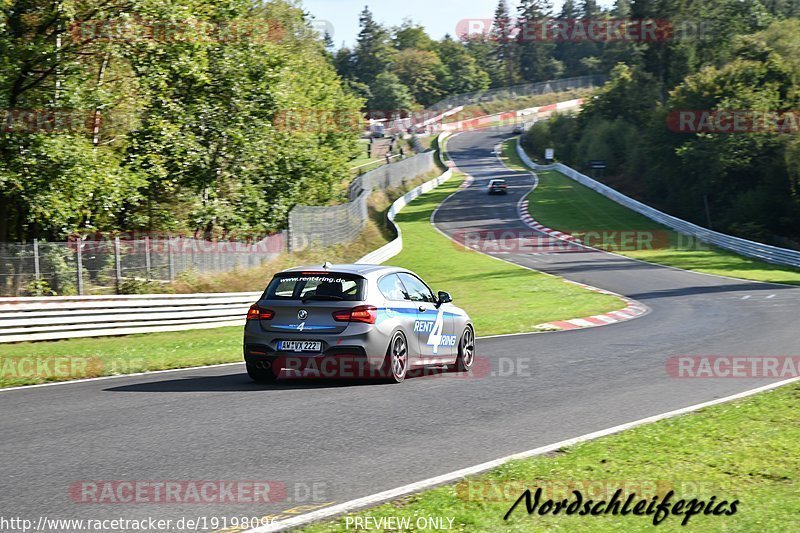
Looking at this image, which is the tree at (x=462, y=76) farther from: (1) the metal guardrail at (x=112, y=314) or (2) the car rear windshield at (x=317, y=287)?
(2) the car rear windshield at (x=317, y=287)

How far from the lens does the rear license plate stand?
430 inches

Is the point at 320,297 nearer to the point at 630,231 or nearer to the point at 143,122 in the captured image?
the point at 143,122

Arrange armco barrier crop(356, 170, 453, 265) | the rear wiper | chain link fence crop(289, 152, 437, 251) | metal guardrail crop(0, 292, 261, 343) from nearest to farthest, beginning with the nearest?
1. the rear wiper
2. metal guardrail crop(0, 292, 261, 343)
3. chain link fence crop(289, 152, 437, 251)
4. armco barrier crop(356, 170, 453, 265)

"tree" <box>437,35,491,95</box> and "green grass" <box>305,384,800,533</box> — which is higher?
"tree" <box>437,35,491,95</box>

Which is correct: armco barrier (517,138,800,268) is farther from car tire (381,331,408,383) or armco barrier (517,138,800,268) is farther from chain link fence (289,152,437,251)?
car tire (381,331,408,383)

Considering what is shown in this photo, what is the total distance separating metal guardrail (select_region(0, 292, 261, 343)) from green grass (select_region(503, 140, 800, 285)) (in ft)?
74.0

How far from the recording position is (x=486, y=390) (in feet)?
36.2

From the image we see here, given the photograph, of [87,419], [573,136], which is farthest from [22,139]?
[573,136]

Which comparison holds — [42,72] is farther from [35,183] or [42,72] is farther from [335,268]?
[335,268]

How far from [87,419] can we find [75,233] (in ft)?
52.9

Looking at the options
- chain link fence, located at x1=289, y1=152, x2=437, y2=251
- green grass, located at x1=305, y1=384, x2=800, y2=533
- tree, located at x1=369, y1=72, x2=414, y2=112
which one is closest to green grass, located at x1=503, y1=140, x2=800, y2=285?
chain link fence, located at x1=289, y1=152, x2=437, y2=251

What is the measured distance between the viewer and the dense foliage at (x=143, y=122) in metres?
21.2

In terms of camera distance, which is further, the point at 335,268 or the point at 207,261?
the point at 207,261

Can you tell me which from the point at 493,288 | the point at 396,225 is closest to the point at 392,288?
the point at 493,288
